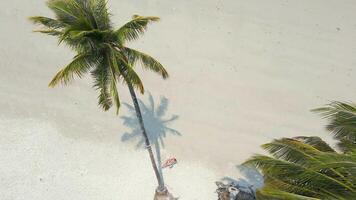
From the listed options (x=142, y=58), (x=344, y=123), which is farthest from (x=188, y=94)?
(x=344, y=123)

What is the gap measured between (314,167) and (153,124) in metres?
9.83

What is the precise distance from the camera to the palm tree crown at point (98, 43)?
11461 mm

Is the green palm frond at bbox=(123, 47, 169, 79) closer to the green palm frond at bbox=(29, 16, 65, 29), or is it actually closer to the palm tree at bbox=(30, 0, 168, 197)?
the palm tree at bbox=(30, 0, 168, 197)

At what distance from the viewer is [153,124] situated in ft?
59.5

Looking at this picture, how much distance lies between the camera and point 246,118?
1864 cm

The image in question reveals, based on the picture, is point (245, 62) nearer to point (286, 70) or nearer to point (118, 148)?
point (286, 70)

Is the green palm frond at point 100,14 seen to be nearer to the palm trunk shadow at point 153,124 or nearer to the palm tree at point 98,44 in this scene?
the palm tree at point 98,44

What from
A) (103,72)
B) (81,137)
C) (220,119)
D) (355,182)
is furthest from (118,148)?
(355,182)

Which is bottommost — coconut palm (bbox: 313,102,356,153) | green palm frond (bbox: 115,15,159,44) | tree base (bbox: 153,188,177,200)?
tree base (bbox: 153,188,177,200)

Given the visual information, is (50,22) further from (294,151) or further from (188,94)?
(188,94)

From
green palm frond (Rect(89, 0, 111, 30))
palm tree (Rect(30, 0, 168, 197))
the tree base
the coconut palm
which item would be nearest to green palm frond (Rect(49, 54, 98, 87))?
palm tree (Rect(30, 0, 168, 197))

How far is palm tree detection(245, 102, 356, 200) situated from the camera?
358 inches

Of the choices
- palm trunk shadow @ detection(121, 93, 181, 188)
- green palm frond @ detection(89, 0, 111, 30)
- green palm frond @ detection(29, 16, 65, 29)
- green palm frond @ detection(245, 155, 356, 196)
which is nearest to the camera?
green palm frond @ detection(245, 155, 356, 196)

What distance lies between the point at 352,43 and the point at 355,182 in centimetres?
1438
